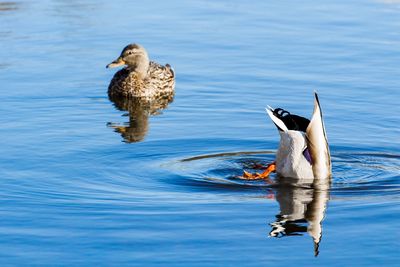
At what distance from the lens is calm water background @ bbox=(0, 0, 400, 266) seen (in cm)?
831

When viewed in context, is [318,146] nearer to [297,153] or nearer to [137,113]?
[297,153]

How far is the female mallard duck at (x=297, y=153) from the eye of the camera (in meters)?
10.2

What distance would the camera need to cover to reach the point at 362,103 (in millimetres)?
13367

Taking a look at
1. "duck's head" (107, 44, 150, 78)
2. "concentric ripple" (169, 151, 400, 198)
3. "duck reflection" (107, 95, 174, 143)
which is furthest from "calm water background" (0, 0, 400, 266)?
"duck's head" (107, 44, 150, 78)

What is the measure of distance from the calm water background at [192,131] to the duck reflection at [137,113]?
14cm

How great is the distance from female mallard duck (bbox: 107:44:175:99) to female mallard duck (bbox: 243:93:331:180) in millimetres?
4667

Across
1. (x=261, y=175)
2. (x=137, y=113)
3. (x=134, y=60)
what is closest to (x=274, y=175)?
(x=261, y=175)

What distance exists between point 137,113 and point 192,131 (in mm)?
2100

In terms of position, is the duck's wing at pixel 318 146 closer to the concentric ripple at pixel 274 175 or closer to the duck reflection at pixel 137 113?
the concentric ripple at pixel 274 175

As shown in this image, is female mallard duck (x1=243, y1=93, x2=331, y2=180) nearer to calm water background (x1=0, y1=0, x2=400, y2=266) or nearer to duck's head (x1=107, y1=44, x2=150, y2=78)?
calm water background (x1=0, y1=0, x2=400, y2=266)

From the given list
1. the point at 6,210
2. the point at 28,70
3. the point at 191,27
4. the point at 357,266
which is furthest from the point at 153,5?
the point at 357,266

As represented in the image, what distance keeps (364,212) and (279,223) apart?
0.79 metres

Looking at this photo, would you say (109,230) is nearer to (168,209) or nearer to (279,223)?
(168,209)

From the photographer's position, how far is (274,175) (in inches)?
421
